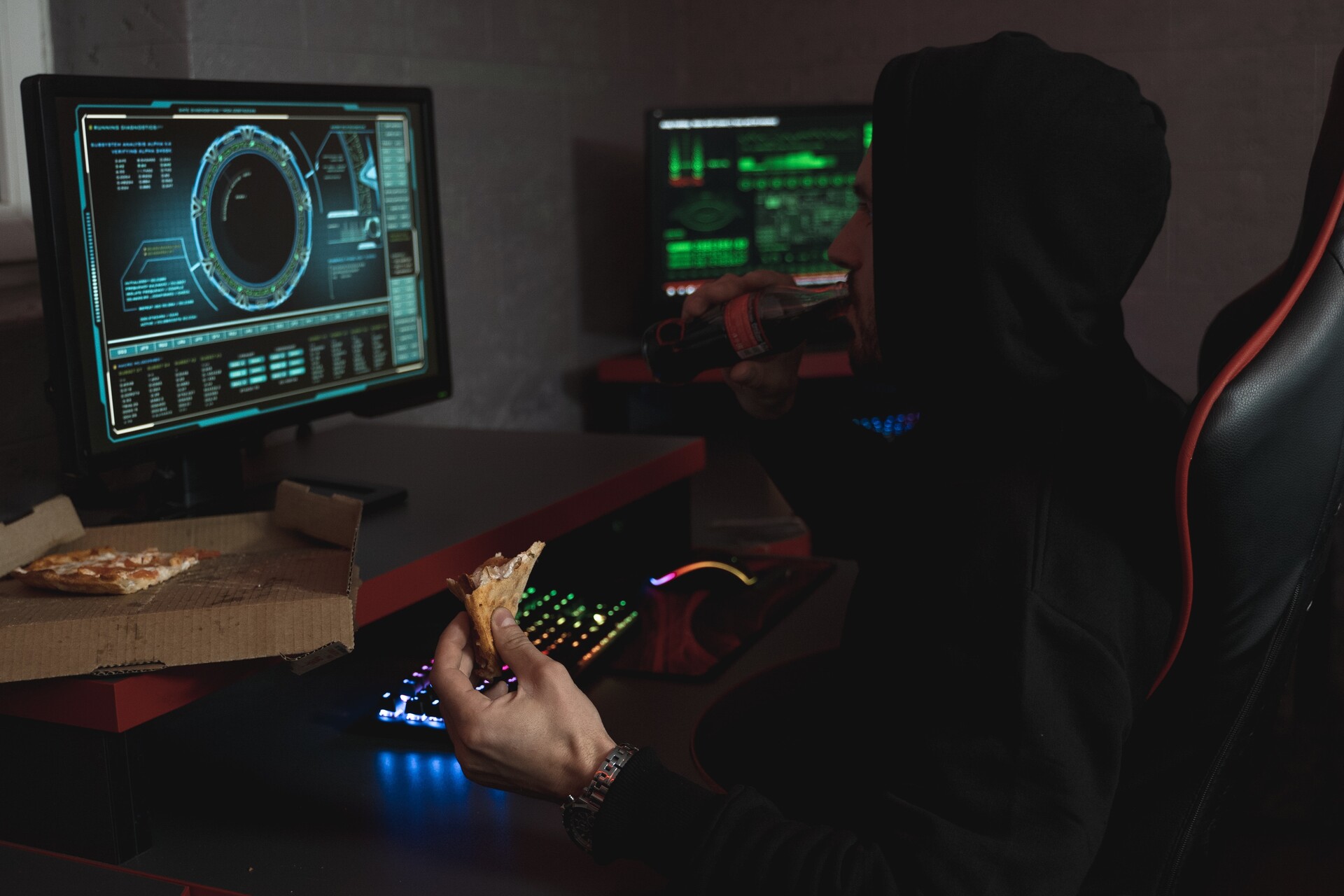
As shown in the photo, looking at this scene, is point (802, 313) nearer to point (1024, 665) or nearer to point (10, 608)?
point (1024, 665)

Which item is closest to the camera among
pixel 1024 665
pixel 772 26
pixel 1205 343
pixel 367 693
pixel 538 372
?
pixel 1024 665

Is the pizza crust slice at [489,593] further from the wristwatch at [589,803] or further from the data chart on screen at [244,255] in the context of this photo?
the data chart on screen at [244,255]

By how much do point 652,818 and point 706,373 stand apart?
1609 mm

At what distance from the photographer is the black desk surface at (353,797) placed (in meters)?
0.83

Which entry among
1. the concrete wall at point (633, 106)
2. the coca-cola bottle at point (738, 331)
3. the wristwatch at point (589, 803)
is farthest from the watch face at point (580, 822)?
the concrete wall at point (633, 106)

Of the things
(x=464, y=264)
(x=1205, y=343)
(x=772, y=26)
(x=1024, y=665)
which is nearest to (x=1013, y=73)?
(x=1024, y=665)

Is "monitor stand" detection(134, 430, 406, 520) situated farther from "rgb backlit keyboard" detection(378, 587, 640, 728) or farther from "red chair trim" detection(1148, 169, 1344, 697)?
"red chair trim" detection(1148, 169, 1344, 697)

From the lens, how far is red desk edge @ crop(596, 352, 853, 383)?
2.37m

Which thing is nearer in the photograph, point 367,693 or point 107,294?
point 107,294

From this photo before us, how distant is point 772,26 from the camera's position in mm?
3045

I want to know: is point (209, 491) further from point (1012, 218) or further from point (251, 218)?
point (1012, 218)

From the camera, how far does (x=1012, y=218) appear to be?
776mm

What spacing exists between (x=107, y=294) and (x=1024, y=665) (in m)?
0.78

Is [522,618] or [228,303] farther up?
[228,303]
